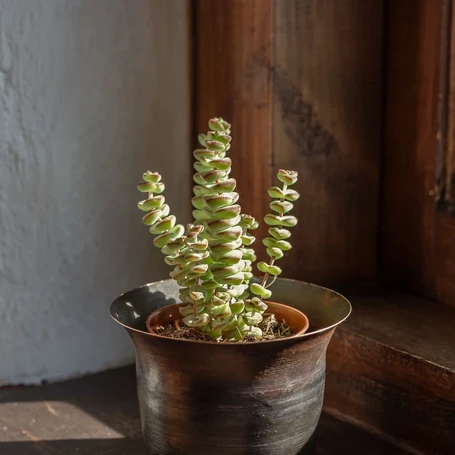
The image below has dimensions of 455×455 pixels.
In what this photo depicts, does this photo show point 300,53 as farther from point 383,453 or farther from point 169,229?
point 383,453

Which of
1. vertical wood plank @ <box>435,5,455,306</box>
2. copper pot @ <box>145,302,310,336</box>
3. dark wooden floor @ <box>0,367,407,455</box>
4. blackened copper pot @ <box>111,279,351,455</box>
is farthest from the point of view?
vertical wood plank @ <box>435,5,455,306</box>

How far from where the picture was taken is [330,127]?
1085 millimetres

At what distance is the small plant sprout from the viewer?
0.68 m

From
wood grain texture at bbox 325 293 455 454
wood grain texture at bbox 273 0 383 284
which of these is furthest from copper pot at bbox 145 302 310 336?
wood grain texture at bbox 273 0 383 284

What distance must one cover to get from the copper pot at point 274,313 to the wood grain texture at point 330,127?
277 mm

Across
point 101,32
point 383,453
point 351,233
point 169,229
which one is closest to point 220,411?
point 169,229

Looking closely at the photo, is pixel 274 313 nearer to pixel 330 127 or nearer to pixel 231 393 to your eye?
pixel 231 393

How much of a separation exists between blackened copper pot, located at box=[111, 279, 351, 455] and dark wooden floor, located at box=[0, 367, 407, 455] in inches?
7.4

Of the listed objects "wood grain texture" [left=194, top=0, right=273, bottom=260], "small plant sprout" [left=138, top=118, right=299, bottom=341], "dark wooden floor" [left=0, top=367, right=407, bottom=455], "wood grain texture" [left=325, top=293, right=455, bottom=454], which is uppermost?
"wood grain texture" [left=194, top=0, right=273, bottom=260]

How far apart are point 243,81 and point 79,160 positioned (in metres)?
0.27

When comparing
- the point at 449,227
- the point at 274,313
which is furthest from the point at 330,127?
the point at 274,313

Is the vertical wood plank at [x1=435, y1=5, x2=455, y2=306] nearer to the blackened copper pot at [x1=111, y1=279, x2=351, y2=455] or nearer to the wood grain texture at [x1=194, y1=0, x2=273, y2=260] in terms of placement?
the wood grain texture at [x1=194, y1=0, x2=273, y2=260]

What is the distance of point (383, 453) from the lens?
0.89m

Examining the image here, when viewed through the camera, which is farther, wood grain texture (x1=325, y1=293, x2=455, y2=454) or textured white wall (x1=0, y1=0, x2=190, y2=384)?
textured white wall (x1=0, y1=0, x2=190, y2=384)
